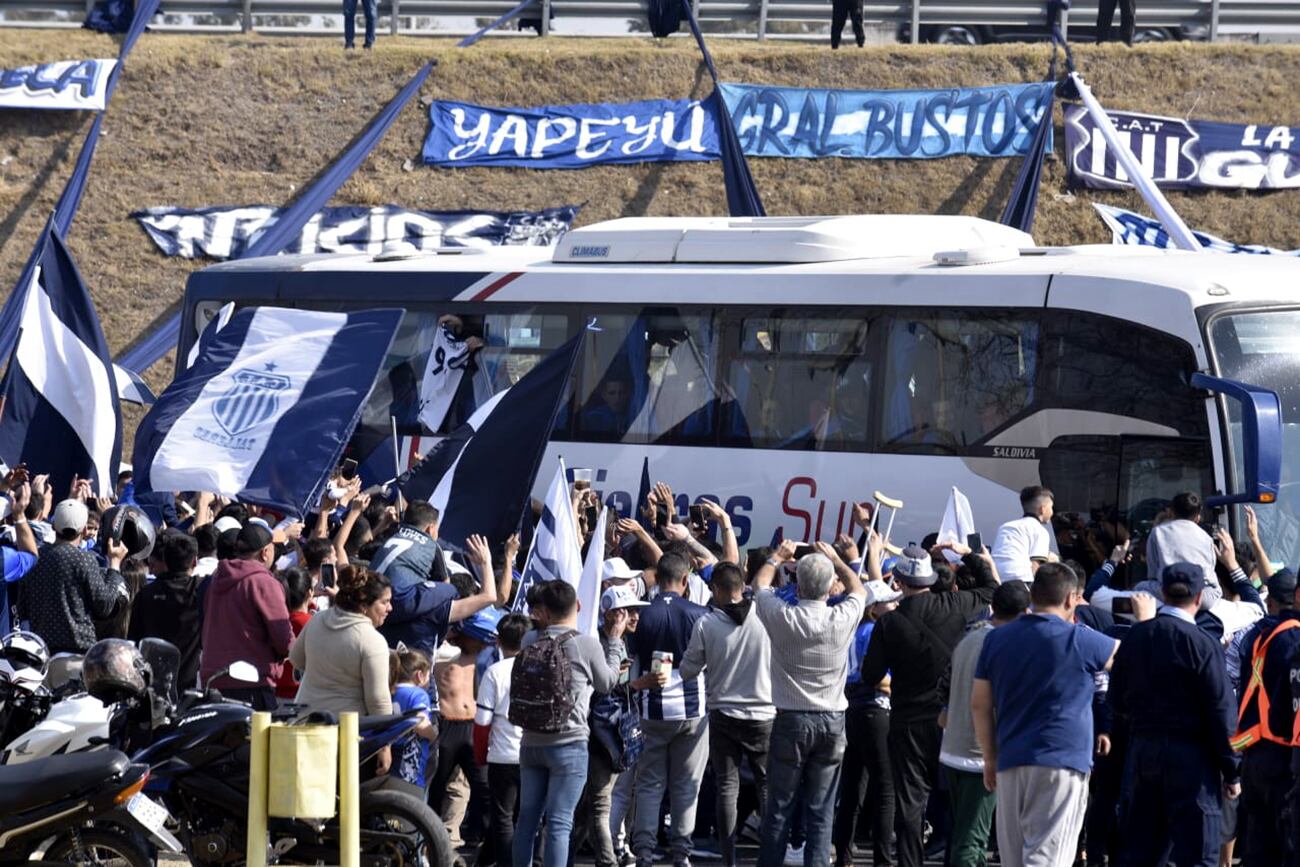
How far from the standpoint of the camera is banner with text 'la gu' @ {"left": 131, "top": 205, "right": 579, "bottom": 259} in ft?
96.6

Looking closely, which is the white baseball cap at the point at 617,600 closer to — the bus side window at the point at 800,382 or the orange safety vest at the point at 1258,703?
the orange safety vest at the point at 1258,703

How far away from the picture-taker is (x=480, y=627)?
10328mm

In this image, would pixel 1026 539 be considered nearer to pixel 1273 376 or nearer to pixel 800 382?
pixel 1273 376

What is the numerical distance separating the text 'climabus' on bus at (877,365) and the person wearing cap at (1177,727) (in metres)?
4.67

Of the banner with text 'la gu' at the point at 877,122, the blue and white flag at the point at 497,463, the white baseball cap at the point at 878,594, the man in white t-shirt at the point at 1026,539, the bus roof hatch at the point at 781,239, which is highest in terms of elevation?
the banner with text 'la gu' at the point at 877,122

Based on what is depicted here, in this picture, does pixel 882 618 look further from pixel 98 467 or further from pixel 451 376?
pixel 451 376

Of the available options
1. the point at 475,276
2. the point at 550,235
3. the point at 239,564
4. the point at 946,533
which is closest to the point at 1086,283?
the point at 946,533

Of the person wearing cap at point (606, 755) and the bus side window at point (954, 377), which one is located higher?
the bus side window at point (954, 377)

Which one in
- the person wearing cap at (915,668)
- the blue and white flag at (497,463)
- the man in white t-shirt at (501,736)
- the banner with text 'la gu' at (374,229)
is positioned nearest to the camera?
the man in white t-shirt at (501,736)

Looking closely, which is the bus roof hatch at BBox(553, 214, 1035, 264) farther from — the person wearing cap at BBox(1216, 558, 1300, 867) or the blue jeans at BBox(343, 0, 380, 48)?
the blue jeans at BBox(343, 0, 380, 48)

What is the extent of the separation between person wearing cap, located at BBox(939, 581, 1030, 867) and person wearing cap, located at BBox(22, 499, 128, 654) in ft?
16.5

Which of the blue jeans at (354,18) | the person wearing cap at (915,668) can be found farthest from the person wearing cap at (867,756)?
the blue jeans at (354,18)

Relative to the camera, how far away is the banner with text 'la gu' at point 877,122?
96.0ft

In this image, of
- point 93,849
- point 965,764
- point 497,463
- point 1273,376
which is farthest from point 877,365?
point 93,849
